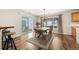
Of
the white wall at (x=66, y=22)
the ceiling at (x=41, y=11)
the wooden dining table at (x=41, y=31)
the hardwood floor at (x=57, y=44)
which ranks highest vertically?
the ceiling at (x=41, y=11)

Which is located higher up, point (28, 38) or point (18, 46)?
point (28, 38)

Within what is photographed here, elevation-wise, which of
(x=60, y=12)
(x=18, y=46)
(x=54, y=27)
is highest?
(x=60, y=12)

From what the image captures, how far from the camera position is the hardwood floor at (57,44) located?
1740 millimetres

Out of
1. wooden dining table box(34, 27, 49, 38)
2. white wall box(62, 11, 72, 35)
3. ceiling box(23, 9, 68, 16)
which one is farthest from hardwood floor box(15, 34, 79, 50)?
ceiling box(23, 9, 68, 16)

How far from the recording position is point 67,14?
69.0 inches

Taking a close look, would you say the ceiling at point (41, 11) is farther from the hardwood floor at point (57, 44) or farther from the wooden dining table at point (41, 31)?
the hardwood floor at point (57, 44)

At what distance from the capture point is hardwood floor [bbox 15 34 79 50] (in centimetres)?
174

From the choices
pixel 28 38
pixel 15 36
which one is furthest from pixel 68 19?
pixel 15 36

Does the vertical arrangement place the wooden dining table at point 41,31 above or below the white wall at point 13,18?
below

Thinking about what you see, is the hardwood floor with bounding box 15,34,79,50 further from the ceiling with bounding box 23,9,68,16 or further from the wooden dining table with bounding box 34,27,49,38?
the ceiling with bounding box 23,9,68,16

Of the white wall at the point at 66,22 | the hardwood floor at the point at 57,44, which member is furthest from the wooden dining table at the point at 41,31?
the white wall at the point at 66,22

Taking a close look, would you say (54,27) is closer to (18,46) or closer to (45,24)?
(45,24)

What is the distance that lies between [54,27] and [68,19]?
248 millimetres
